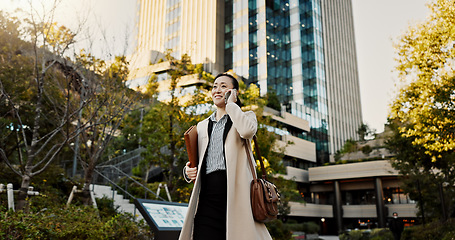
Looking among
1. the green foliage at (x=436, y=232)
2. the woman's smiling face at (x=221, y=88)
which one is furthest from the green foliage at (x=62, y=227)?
the green foliage at (x=436, y=232)

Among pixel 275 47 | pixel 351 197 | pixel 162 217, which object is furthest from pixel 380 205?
pixel 162 217

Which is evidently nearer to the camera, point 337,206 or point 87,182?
point 87,182

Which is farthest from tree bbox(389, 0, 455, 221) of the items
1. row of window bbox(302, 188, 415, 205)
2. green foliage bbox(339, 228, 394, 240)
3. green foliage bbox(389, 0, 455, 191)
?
row of window bbox(302, 188, 415, 205)

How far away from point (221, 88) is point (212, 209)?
0.89 meters

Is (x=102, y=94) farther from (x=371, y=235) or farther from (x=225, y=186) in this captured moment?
(x=371, y=235)

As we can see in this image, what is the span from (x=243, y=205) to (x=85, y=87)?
8.02m

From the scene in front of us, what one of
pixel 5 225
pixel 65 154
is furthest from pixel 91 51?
pixel 65 154

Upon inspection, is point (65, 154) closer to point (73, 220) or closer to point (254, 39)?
point (73, 220)

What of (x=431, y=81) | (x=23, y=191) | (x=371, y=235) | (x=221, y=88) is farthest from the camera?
(x=371, y=235)

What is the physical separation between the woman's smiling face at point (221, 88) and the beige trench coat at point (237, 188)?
0.23 metres

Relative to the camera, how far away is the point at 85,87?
908cm

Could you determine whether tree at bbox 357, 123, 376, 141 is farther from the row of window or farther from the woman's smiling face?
the woman's smiling face

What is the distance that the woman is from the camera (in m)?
2.17

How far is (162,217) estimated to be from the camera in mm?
5543
